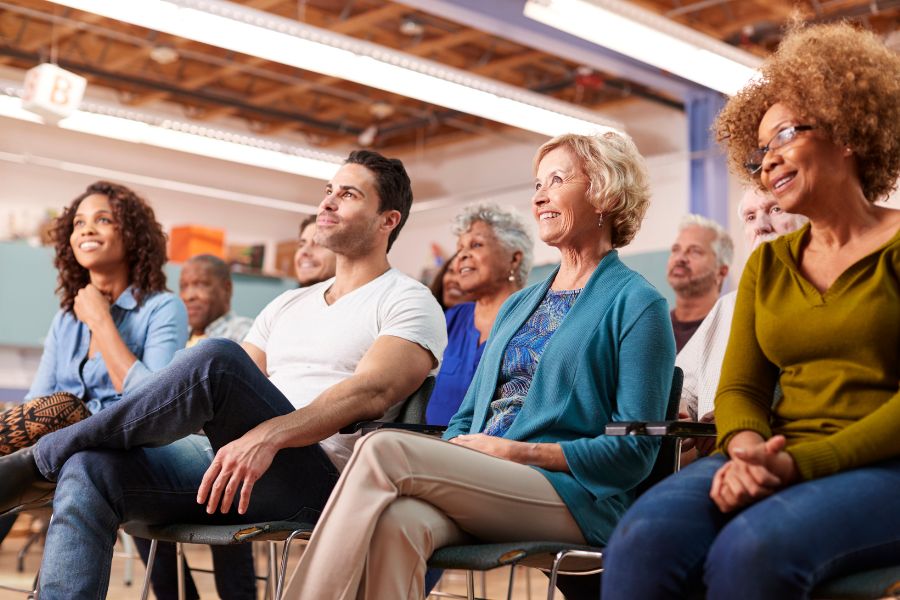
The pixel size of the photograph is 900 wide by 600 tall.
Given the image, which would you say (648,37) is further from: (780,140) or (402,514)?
(402,514)

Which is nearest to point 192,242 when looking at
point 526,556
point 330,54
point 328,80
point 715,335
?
point 328,80

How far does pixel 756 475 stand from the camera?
1409 mm

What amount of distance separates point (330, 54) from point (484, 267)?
8.79 feet

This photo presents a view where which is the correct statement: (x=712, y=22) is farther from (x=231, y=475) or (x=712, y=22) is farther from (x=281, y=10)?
(x=231, y=475)

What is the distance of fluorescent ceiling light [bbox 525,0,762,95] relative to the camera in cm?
514

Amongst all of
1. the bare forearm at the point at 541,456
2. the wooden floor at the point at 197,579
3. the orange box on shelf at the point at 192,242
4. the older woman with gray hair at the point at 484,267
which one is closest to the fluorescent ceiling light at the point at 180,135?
the orange box on shelf at the point at 192,242

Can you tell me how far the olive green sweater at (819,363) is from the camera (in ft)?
4.68

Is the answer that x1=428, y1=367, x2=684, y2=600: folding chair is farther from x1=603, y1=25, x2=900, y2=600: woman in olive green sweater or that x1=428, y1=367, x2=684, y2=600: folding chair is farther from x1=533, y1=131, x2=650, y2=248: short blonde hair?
x1=533, y1=131, x2=650, y2=248: short blonde hair

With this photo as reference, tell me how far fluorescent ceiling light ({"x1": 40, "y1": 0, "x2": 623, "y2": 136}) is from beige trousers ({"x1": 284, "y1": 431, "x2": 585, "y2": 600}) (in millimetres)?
3163

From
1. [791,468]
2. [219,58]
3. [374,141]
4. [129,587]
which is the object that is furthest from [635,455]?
[374,141]

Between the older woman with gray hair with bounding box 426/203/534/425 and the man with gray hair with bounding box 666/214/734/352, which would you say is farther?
the man with gray hair with bounding box 666/214/734/352

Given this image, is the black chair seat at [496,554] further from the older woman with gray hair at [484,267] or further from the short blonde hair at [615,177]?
the older woman with gray hair at [484,267]

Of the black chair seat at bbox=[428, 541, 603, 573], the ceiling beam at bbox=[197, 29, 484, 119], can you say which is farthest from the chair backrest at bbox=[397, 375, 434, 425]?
the ceiling beam at bbox=[197, 29, 484, 119]

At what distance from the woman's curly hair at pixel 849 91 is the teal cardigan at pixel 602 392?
1.48ft
